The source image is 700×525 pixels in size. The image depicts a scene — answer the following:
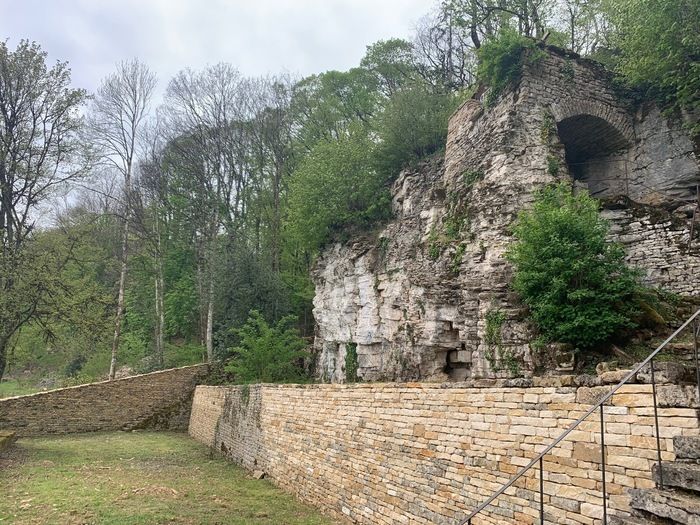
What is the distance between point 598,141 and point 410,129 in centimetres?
643

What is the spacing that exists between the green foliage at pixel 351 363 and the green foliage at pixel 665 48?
10400 millimetres

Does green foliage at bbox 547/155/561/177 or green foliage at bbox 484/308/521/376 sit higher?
green foliage at bbox 547/155/561/177

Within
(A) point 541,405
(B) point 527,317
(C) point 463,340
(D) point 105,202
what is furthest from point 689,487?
(D) point 105,202

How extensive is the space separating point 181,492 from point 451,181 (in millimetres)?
9667

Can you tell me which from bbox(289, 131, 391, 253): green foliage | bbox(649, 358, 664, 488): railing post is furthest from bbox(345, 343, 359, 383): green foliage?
bbox(649, 358, 664, 488): railing post

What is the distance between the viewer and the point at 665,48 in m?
10.1

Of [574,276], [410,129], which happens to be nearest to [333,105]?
[410,129]

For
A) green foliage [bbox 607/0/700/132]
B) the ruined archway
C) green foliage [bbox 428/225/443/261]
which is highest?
green foliage [bbox 607/0/700/132]

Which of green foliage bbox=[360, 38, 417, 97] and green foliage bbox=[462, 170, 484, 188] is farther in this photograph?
green foliage bbox=[360, 38, 417, 97]

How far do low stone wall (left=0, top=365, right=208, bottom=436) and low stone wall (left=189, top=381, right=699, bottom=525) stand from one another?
33.4 feet

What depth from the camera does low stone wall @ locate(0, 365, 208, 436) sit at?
15.3m

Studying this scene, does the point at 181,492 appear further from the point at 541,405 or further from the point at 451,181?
the point at 451,181

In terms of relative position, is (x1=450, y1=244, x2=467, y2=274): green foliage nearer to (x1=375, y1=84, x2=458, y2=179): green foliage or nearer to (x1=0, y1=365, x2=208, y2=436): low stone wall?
(x1=375, y1=84, x2=458, y2=179): green foliage

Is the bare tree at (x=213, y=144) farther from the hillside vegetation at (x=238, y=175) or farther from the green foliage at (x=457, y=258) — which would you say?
the green foliage at (x=457, y=258)
